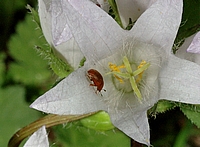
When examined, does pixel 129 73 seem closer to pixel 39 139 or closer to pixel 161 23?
pixel 161 23

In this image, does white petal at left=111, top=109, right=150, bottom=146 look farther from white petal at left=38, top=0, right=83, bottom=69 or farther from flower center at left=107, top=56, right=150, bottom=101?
white petal at left=38, top=0, right=83, bottom=69

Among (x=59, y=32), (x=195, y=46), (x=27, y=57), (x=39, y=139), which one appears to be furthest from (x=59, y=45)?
(x=27, y=57)

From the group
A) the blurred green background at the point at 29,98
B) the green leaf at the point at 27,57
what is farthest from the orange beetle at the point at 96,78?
the green leaf at the point at 27,57

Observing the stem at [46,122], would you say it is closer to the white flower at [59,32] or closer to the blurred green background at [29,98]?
the white flower at [59,32]

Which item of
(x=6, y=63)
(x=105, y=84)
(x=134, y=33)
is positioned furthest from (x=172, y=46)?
(x=6, y=63)

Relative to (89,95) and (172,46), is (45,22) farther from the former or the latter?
(172,46)

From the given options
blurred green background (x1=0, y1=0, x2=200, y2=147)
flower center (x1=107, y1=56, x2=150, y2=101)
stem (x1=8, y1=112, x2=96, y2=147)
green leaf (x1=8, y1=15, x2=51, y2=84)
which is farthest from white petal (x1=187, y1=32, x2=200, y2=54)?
green leaf (x1=8, y1=15, x2=51, y2=84)
